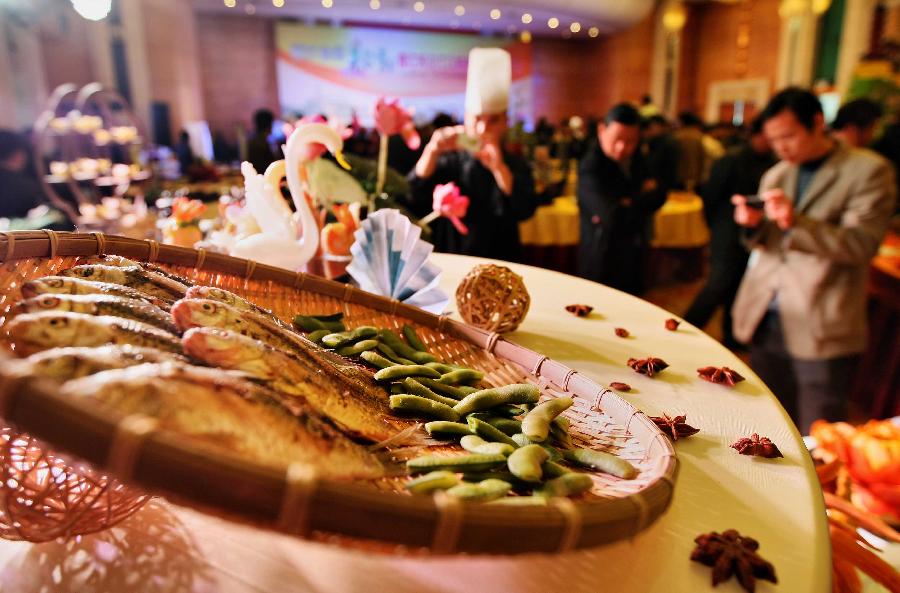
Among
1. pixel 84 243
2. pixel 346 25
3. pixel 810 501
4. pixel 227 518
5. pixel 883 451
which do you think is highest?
pixel 346 25

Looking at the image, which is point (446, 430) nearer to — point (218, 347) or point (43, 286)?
point (218, 347)

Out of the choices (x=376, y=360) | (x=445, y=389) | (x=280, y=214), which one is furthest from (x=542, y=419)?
(x=280, y=214)

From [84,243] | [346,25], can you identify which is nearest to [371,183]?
[84,243]

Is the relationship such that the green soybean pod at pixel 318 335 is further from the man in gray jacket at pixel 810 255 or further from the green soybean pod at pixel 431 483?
the man in gray jacket at pixel 810 255

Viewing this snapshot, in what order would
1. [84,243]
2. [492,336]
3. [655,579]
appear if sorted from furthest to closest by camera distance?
[492,336] → [84,243] → [655,579]

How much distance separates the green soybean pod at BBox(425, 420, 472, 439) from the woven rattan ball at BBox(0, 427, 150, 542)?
0.33 metres

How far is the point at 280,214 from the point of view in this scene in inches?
47.9

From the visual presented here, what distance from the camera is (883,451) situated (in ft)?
3.12

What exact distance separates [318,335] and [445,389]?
0.81ft

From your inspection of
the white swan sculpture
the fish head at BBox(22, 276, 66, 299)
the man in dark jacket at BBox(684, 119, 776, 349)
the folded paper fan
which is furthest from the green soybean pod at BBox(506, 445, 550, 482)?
the man in dark jacket at BBox(684, 119, 776, 349)

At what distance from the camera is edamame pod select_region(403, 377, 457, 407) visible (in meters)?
0.75

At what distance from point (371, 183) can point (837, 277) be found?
62.9 inches

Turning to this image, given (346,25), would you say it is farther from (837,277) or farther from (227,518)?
(227,518)

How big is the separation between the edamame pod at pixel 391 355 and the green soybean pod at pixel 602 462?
31 cm
